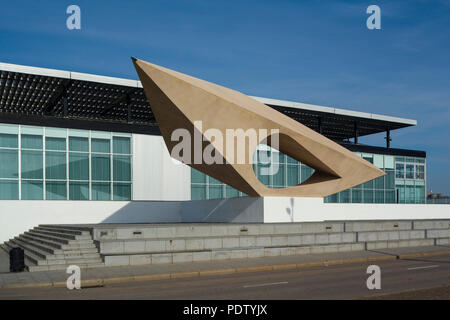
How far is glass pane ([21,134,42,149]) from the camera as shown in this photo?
32.6 meters

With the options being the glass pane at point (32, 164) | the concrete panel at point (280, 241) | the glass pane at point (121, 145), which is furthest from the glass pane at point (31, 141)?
the concrete panel at point (280, 241)

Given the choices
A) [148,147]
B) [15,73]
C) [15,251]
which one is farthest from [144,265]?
[15,73]

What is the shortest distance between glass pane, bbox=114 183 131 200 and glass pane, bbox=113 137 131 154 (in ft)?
8.02

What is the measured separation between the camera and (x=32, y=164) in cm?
3281

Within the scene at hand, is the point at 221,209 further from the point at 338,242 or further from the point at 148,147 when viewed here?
the point at 148,147

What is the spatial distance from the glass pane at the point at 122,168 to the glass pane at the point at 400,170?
28323 mm

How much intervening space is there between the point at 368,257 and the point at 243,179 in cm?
712

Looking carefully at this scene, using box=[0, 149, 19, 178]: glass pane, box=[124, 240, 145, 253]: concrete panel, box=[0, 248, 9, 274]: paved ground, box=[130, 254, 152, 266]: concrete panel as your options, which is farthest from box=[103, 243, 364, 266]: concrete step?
box=[0, 149, 19, 178]: glass pane

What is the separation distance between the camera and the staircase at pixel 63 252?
18406mm

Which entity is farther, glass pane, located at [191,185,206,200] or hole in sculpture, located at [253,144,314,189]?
hole in sculpture, located at [253,144,314,189]

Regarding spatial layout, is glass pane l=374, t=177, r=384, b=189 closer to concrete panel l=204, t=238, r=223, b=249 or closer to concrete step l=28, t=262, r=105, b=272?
concrete panel l=204, t=238, r=223, b=249

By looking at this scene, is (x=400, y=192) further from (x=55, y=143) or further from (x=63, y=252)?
(x=63, y=252)

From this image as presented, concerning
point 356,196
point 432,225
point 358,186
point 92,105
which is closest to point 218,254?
point 432,225

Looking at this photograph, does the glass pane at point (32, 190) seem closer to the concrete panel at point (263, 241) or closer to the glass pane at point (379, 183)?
the concrete panel at point (263, 241)
